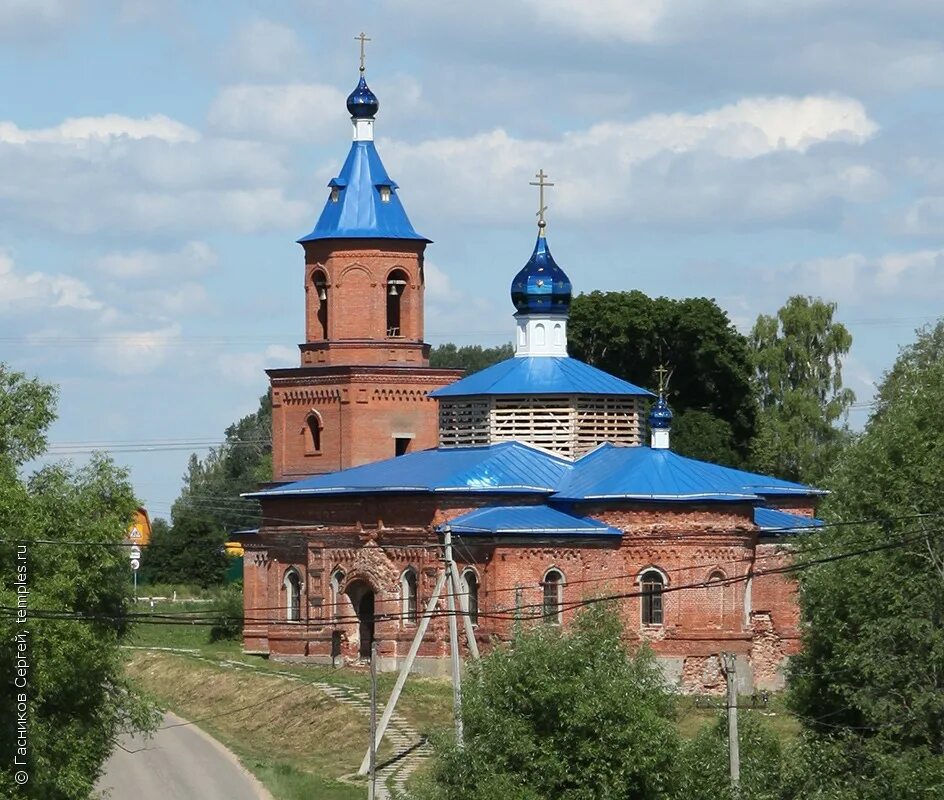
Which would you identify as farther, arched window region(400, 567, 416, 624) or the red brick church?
arched window region(400, 567, 416, 624)

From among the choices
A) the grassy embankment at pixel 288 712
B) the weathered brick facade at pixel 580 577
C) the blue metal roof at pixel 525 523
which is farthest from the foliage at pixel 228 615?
the blue metal roof at pixel 525 523

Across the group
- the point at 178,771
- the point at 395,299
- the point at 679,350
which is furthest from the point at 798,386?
the point at 178,771

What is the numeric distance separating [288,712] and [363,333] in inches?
438

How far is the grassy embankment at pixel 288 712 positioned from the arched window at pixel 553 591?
2.19 metres

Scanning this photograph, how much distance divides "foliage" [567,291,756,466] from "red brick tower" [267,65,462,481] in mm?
14044

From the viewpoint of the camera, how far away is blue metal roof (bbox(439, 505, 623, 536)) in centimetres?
4425

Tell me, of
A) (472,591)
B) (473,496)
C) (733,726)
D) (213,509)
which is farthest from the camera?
(213,509)

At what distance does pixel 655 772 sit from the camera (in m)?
31.2

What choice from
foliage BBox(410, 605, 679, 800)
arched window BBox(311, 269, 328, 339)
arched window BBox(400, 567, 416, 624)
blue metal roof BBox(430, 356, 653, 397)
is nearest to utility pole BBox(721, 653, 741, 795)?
foliage BBox(410, 605, 679, 800)

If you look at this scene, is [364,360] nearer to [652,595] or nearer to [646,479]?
[646,479]

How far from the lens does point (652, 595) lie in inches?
1767

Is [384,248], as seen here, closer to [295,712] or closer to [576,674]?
[295,712]

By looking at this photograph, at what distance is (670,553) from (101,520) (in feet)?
48.0

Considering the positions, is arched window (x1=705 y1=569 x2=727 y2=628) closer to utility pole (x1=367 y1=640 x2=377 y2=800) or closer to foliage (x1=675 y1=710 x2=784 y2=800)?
utility pole (x1=367 y1=640 x2=377 y2=800)
